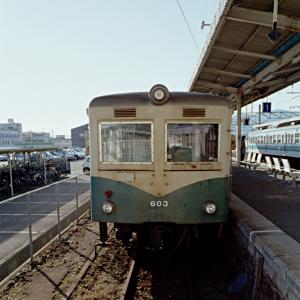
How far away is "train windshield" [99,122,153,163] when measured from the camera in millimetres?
4965

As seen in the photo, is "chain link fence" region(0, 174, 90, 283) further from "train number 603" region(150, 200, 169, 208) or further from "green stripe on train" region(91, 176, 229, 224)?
"train number 603" region(150, 200, 169, 208)

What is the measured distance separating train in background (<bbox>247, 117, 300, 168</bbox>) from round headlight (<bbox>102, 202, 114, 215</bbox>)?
15062mm

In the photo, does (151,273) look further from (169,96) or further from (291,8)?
(291,8)

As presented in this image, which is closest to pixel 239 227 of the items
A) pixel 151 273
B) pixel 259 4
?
pixel 151 273

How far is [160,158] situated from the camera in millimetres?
4918

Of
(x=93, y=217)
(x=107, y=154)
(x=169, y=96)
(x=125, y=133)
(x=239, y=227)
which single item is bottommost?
(x=239, y=227)

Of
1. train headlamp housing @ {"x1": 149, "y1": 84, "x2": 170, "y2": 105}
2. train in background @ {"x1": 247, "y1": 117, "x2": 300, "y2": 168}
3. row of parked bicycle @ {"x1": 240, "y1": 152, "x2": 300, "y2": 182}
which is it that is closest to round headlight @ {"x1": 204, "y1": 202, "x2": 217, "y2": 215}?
train headlamp housing @ {"x1": 149, "y1": 84, "x2": 170, "y2": 105}

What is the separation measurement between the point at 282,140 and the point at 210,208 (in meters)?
16.8

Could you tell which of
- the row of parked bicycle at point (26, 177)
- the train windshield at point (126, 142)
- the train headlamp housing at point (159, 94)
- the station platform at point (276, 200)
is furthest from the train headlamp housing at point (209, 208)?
the row of parked bicycle at point (26, 177)

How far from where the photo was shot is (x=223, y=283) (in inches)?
204

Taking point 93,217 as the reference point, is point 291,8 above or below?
above

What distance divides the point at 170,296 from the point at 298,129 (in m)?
15.3

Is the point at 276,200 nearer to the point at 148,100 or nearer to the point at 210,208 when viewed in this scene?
the point at 210,208

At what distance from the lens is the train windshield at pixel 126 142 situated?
4.96 m
